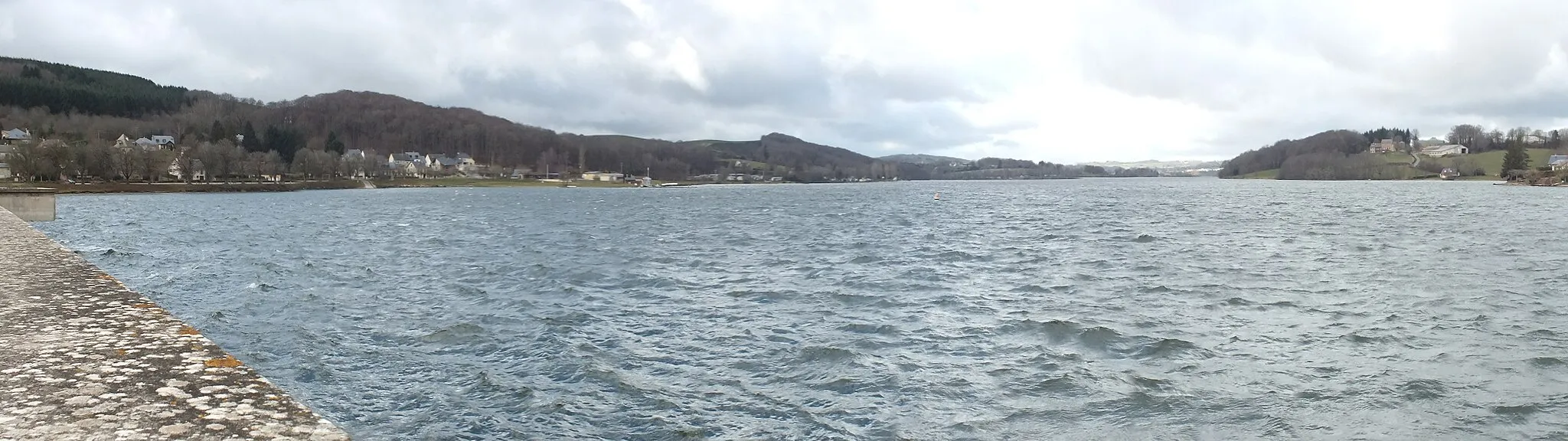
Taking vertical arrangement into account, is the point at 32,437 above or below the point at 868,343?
above

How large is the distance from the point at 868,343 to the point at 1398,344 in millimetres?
9804

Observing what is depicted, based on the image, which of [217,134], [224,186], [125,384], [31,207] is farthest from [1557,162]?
[217,134]

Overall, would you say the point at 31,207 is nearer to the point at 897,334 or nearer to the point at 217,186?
the point at 897,334

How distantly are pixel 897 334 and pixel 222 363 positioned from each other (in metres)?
12.2

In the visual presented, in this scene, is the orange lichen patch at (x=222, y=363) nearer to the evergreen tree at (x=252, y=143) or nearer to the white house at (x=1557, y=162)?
the evergreen tree at (x=252, y=143)

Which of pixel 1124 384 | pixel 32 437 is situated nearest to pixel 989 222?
pixel 1124 384

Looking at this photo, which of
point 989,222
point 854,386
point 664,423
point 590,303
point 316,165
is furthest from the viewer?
point 316,165

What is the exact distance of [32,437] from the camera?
6.57m

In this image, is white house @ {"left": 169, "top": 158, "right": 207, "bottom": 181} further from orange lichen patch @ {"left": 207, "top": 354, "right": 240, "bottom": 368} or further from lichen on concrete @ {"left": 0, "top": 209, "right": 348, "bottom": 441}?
orange lichen patch @ {"left": 207, "top": 354, "right": 240, "bottom": 368}

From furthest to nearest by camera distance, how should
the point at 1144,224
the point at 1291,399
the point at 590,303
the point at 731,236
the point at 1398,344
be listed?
the point at 1144,224, the point at 731,236, the point at 590,303, the point at 1398,344, the point at 1291,399

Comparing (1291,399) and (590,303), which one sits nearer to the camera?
(1291,399)

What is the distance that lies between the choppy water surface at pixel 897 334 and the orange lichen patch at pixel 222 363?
7.03 ft

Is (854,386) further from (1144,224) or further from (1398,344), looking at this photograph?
(1144,224)

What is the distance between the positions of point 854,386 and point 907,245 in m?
27.6
